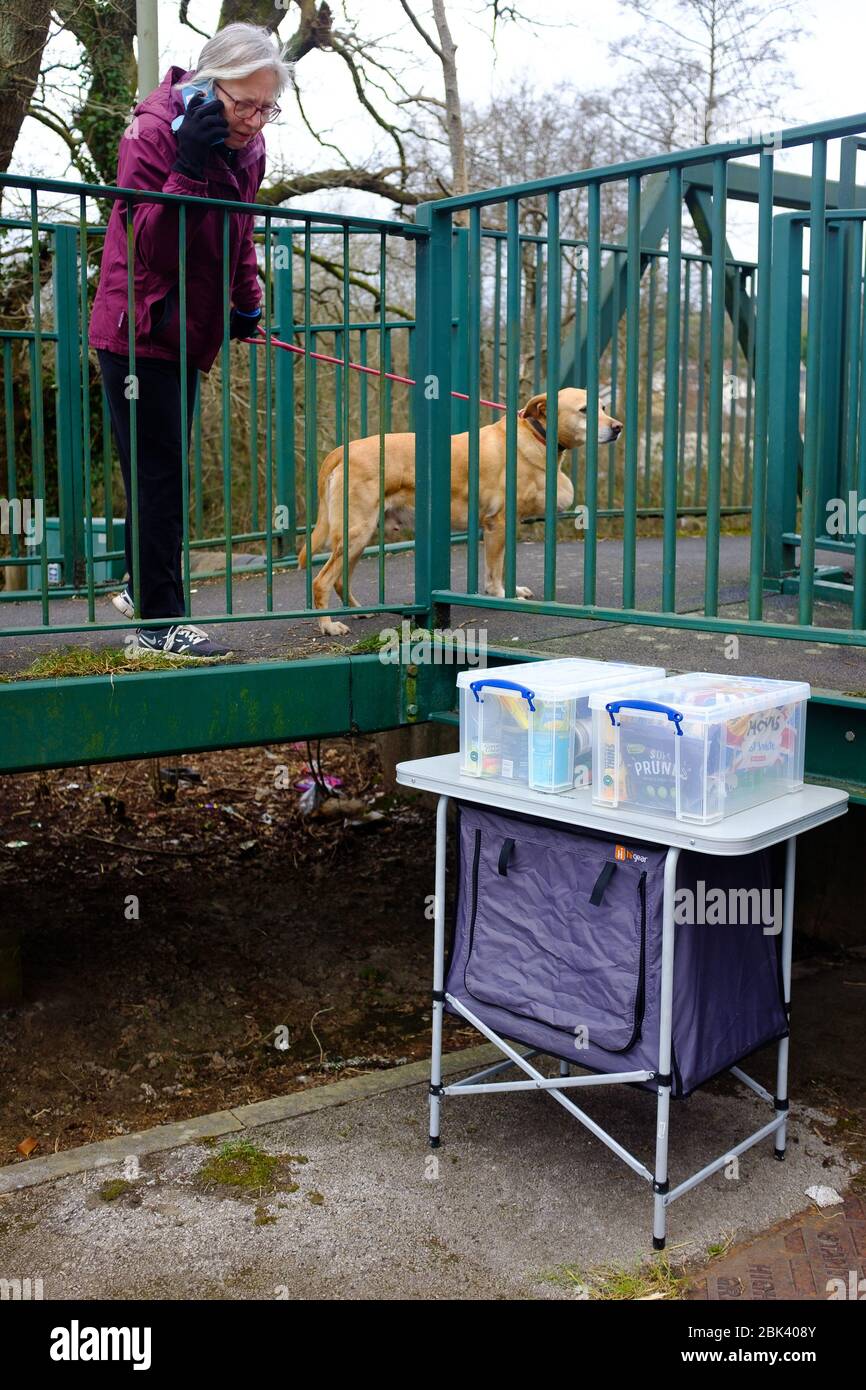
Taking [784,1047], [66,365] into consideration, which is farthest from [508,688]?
[66,365]

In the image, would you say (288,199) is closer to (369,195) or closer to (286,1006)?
(369,195)

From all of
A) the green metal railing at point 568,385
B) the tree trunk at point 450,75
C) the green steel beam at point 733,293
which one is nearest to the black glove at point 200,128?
the green metal railing at point 568,385

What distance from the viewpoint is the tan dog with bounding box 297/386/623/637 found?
15.8ft

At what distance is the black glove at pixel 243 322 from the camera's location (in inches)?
176

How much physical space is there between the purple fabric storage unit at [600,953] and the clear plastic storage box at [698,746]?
143mm

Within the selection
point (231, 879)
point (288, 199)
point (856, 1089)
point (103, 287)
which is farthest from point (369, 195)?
point (856, 1089)

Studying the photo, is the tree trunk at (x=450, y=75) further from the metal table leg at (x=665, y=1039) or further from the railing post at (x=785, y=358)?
the metal table leg at (x=665, y=1039)

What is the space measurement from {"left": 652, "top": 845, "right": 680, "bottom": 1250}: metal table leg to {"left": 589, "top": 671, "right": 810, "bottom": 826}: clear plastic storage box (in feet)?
0.52

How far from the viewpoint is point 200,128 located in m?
3.74

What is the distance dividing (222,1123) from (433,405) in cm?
240

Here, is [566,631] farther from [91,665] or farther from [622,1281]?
[622,1281]

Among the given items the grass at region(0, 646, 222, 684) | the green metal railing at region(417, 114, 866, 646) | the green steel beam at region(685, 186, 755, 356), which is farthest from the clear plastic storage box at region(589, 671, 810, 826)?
the green steel beam at region(685, 186, 755, 356)

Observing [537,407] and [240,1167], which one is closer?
[240,1167]

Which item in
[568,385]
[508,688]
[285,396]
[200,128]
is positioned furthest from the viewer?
[568,385]
